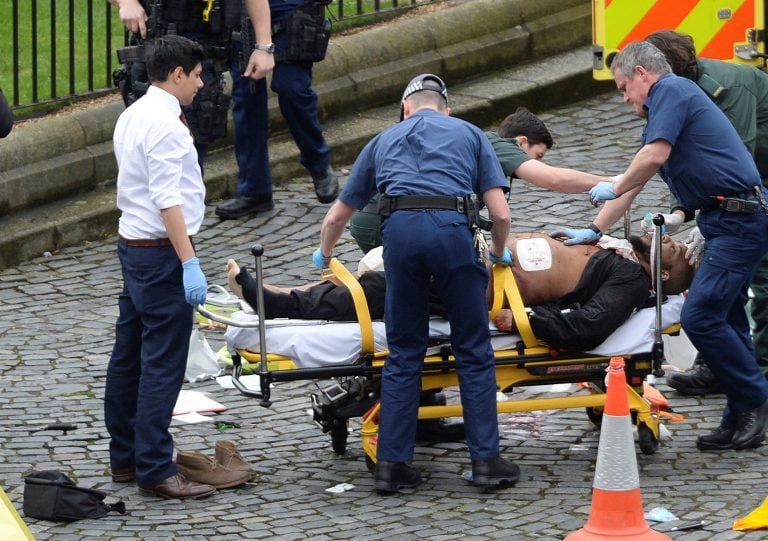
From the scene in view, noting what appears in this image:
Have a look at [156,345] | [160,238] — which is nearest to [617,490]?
[156,345]

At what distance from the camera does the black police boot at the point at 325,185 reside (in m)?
10.9

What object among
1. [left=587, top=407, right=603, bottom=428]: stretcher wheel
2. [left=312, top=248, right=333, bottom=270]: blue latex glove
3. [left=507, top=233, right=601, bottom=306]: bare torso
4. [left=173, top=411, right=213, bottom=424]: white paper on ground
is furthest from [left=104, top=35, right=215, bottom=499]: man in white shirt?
[left=587, top=407, right=603, bottom=428]: stretcher wheel

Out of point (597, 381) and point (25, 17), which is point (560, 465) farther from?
point (25, 17)

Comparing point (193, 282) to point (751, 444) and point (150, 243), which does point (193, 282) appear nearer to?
point (150, 243)

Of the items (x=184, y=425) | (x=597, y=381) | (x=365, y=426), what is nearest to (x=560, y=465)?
(x=597, y=381)

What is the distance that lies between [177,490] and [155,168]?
4.42 ft

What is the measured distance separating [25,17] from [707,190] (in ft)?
19.5

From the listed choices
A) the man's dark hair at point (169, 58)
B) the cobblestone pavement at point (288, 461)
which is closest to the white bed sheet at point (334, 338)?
the cobblestone pavement at point (288, 461)

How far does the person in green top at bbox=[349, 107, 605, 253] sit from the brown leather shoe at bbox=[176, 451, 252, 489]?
1385 mm

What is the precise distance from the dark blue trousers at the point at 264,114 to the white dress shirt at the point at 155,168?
347 centimetres

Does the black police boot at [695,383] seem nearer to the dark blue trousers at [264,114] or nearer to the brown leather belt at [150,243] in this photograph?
the brown leather belt at [150,243]

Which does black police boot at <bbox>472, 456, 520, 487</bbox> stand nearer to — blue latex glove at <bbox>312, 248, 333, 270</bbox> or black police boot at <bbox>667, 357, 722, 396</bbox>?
blue latex glove at <bbox>312, 248, 333, 270</bbox>

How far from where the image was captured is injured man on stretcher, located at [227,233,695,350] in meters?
7.07

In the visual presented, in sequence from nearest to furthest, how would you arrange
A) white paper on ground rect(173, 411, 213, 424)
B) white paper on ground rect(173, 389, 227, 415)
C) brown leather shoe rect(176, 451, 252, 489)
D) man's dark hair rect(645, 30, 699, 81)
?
brown leather shoe rect(176, 451, 252, 489)
man's dark hair rect(645, 30, 699, 81)
white paper on ground rect(173, 411, 213, 424)
white paper on ground rect(173, 389, 227, 415)
